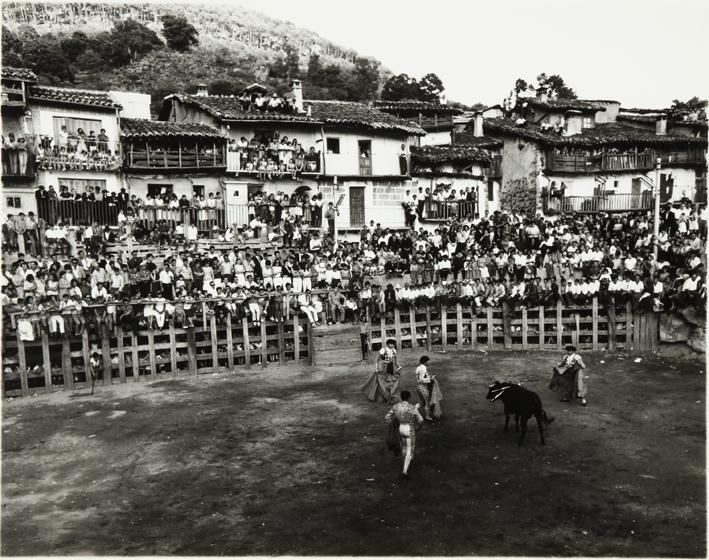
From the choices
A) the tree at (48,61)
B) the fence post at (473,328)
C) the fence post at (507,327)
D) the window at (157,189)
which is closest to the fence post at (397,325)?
the fence post at (473,328)

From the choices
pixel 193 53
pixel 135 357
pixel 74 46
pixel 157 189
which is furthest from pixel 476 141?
pixel 74 46

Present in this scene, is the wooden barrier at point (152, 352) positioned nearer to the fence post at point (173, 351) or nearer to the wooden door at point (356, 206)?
the fence post at point (173, 351)

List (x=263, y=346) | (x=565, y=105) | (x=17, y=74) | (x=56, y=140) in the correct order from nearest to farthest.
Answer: (x=263, y=346) < (x=17, y=74) < (x=56, y=140) < (x=565, y=105)

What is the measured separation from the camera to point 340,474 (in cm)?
1298

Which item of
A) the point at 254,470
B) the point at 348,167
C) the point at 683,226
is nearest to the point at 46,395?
the point at 254,470

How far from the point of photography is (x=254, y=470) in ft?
43.6

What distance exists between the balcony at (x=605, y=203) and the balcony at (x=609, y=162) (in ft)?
6.18

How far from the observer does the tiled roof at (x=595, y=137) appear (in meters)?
43.6

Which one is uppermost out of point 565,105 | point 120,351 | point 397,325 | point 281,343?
point 565,105

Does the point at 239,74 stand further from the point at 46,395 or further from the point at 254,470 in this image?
the point at 254,470

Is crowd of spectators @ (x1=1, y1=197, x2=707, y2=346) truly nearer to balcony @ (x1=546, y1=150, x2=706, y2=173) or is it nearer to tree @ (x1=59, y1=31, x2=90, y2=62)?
balcony @ (x1=546, y1=150, x2=706, y2=173)

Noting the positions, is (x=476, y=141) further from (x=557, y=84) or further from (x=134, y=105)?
(x=557, y=84)

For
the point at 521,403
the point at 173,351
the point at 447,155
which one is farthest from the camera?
the point at 447,155

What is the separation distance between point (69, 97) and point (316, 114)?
13.7 meters
